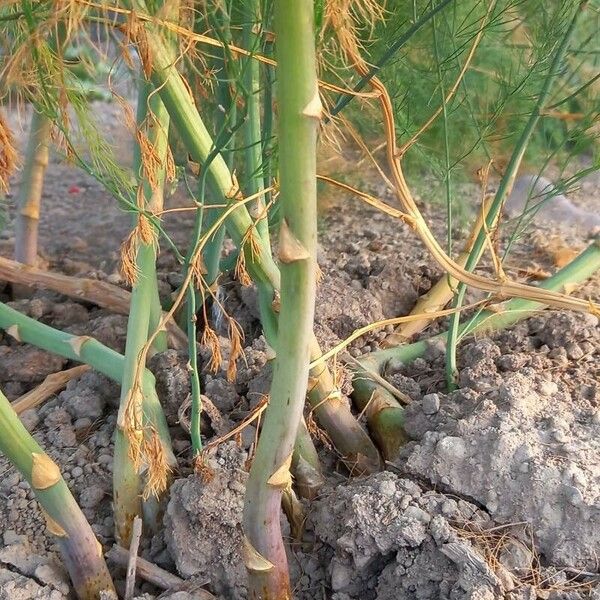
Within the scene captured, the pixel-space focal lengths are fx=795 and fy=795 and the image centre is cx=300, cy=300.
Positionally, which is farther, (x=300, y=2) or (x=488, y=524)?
(x=488, y=524)

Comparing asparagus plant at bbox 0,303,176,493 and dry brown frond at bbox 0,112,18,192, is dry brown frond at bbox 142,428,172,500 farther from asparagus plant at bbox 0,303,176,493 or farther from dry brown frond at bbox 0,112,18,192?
dry brown frond at bbox 0,112,18,192

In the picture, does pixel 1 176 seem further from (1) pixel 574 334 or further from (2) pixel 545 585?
(1) pixel 574 334

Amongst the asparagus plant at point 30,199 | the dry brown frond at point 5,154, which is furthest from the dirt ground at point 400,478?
the dry brown frond at point 5,154

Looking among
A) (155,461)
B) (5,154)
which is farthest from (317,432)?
(5,154)

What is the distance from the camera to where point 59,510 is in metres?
0.90

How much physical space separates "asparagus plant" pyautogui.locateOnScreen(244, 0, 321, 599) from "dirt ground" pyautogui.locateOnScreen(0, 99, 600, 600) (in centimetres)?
10

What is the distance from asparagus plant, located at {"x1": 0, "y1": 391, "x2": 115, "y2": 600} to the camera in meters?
0.86

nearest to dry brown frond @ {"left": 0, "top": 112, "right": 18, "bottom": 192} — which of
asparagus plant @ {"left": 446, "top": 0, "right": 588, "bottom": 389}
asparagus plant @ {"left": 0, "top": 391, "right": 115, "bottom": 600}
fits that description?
asparagus plant @ {"left": 0, "top": 391, "right": 115, "bottom": 600}

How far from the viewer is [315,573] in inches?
38.6

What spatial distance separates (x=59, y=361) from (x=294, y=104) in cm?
85

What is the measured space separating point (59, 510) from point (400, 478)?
0.41m

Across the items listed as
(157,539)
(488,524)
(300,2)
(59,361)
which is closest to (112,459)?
(157,539)

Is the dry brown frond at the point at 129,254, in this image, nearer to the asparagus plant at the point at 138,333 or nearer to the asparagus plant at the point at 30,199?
the asparagus plant at the point at 138,333

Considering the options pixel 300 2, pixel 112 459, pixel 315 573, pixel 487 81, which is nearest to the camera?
pixel 300 2
